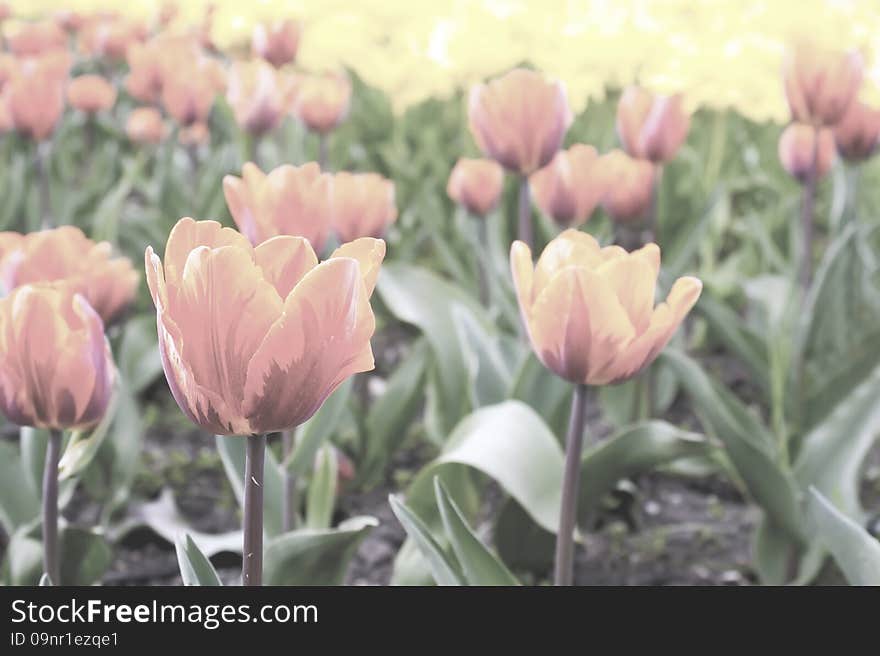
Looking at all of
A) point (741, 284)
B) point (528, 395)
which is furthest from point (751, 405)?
point (528, 395)

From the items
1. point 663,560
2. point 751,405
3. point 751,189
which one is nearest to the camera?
point 663,560

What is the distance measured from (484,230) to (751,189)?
1.23 meters

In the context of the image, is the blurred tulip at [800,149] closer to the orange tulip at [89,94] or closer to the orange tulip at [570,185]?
the orange tulip at [570,185]

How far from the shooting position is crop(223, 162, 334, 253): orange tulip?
1146 mm

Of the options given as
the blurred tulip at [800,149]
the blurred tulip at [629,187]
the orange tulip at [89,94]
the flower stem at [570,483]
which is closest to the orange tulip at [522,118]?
the blurred tulip at [629,187]

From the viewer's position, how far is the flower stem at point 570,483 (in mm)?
986

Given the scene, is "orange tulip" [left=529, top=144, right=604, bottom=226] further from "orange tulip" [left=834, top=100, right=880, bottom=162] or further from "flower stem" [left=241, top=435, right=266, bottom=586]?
"flower stem" [left=241, top=435, right=266, bottom=586]

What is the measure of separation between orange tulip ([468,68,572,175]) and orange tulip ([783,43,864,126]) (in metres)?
0.38

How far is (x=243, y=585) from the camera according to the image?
764 mm

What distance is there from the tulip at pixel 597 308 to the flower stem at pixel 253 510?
10.9 inches

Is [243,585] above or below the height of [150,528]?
above

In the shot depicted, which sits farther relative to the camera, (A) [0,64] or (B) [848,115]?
(A) [0,64]

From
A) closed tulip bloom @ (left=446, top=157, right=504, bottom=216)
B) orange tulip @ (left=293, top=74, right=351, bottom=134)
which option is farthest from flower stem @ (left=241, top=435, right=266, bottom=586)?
orange tulip @ (left=293, top=74, right=351, bottom=134)

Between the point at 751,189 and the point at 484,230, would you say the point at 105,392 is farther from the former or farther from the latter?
the point at 751,189
